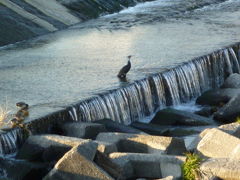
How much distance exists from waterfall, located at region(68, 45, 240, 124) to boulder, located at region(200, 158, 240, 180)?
810 cm

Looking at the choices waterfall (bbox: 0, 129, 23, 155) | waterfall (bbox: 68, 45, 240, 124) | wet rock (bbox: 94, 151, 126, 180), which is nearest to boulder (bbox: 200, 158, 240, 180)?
wet rock (bbox: 94, 151, 126, 180)

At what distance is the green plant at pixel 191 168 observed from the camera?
53.3ft

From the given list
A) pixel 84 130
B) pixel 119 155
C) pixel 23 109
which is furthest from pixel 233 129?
pixel 23 109

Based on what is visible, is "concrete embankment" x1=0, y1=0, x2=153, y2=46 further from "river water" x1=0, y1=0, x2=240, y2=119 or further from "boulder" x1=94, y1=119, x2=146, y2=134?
"boulder" x1=94, y1=119, x2=146, y2=134

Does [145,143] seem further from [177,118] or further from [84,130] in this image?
[177,118]

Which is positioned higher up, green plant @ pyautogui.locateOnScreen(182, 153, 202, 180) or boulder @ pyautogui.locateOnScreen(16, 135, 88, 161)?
boulder @ pyautogui.locateOnScreen(16, 135, 88, 161)

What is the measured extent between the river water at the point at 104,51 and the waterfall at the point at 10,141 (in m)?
1.53

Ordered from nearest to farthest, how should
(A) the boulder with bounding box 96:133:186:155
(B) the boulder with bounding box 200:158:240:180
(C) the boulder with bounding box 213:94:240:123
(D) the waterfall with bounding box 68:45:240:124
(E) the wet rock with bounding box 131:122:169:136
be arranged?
1. (B) the boulder with bounding box 200:158:240:180
2. (A) the boulder with bounding box 96:133:186:155
3. (E) the wet rock with bounding box 131:122:169:136
4. (D) the waterfall with bounding box 68:45:240:124
5. (C) the boulder with bounding box 213:94:240:123

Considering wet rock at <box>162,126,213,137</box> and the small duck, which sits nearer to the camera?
the small duck

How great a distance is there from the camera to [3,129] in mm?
21016

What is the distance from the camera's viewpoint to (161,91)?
28.0 meters

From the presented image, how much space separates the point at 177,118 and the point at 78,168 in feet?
30.4

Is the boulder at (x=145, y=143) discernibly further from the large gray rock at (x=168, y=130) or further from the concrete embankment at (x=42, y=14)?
the concrete embankment at (x=42, y=14)

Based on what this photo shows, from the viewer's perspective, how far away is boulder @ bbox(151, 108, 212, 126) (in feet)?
80.3
